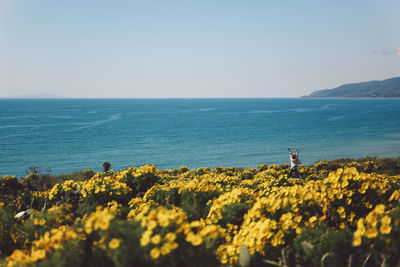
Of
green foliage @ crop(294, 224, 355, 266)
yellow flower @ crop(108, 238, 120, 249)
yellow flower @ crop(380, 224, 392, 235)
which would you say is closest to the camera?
yellow flower @ crop(108, 238, 120, 249)

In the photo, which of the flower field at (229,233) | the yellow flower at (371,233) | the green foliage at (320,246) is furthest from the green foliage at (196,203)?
the yellow flower at (371,233)

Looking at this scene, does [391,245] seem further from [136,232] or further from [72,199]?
[72,199]

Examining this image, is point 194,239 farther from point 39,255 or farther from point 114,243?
point 39,255

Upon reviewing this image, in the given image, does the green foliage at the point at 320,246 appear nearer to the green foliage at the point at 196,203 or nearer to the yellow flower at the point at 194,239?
the yellow flower at the point at 194,239

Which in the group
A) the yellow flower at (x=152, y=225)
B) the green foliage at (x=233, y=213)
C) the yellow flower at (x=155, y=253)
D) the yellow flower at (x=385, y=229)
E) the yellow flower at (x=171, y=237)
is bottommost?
the green foliage at (x=233, y=213)

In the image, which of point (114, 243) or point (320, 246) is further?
point (320, 246)

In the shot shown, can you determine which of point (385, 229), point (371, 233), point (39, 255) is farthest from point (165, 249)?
point (385, 229)

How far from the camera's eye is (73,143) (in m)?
56.9

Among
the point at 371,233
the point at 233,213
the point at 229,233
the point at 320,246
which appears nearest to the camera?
the point at 371,233

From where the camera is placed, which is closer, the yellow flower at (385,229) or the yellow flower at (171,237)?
the yellow flower at (171,237)

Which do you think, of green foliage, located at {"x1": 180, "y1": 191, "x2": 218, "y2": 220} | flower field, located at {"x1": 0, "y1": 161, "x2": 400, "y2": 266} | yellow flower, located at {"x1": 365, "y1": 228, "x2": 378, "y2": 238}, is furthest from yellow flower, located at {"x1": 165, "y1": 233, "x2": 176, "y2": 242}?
green foliage, located at {"x1": 180, "y1": 191, "x2": 218, "y2": 220}

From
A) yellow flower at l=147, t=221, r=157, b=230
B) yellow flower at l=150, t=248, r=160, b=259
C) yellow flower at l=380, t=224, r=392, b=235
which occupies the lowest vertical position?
yellow flower at l=380, t=224, r=392, b=235

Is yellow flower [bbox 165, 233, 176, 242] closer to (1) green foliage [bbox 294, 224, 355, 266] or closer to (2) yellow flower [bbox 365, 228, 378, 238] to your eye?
(1) green foliage [bbox 294, 224, 355, 266]

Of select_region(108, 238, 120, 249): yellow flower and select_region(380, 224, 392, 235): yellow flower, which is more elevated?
select_region(108, 238, 120, 249): yellow flower
